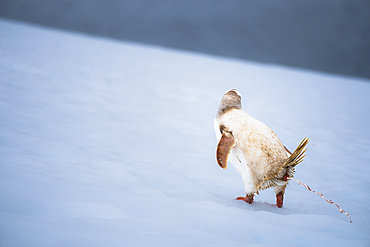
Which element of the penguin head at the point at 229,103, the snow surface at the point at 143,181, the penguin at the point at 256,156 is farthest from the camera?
the penguin head at the point at 229,103

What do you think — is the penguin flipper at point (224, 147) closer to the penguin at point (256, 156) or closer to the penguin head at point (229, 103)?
the penguin at point (256, 156)

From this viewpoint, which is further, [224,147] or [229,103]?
[229,103]

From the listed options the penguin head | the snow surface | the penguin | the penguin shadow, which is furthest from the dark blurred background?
the penguin

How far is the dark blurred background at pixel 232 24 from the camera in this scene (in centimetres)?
5538

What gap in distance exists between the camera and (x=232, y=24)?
6119 centimetres

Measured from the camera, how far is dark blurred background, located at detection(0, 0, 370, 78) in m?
55.4

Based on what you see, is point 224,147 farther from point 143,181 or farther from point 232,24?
point 232,24

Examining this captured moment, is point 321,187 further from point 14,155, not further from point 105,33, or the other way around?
point 105,33

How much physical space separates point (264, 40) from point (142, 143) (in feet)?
198

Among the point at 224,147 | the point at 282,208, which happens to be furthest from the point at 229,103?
the point at 282,208

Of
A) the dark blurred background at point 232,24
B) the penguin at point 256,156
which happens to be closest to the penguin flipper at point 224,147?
the penguin at point 256,156

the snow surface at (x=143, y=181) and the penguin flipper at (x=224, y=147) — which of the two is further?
the penguin flipper at (x=224, y=147)

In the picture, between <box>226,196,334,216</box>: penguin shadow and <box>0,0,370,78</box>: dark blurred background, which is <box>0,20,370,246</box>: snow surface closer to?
<box>226,196,334,216</box>: penguin shadow

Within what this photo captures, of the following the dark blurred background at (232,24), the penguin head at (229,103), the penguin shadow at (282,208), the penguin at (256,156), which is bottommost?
the penguin shadow at (282,208)
